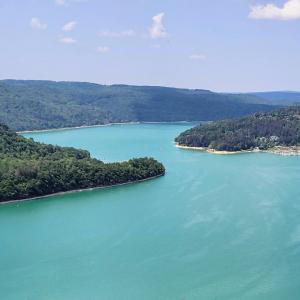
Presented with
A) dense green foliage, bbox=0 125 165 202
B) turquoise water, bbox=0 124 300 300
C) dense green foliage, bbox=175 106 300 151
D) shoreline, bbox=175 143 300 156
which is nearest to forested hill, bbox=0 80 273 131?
dense green foliage, bbox=175 106 300 151

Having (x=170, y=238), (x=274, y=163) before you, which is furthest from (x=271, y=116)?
(x=170, y=238)

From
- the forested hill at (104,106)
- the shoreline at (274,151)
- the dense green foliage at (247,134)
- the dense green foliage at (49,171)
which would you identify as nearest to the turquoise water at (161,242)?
the dense green foliage at (49,171)

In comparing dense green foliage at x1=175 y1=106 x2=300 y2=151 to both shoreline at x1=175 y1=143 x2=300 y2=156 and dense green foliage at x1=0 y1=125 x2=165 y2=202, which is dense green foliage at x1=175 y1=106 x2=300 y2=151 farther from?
dense green foliage at x1=0 y1=125 x2=165 y2=202

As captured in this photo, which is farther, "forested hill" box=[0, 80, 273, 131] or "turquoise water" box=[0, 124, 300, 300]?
"forested hill" box=[0, 80, 273, 131]

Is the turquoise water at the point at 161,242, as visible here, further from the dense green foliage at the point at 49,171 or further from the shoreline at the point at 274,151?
the shoreline at the point at 274,151

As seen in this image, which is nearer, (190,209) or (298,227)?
(298,227)

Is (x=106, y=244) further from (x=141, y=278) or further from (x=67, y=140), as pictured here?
(x=67, y=140)
